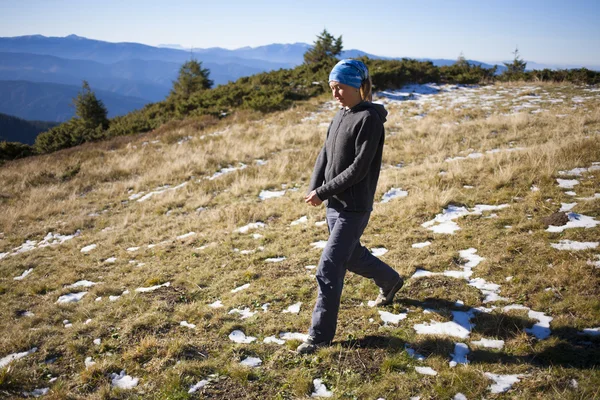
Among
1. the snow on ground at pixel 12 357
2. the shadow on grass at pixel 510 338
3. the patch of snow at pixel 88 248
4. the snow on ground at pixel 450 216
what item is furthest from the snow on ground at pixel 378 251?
the patch of snow at pixel 88 248

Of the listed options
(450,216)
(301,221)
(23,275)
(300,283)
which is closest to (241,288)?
(300,283)

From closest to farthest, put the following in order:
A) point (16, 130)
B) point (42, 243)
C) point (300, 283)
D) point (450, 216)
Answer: point (300, 283) → point (450, 216) → point (42, 243) → point (16, 130)

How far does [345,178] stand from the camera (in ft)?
9.20

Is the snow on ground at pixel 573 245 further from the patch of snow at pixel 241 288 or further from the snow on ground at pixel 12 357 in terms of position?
the snow on ground at pixel 12 357

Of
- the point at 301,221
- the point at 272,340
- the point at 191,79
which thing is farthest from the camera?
the point at 191,79

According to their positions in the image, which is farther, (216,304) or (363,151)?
(216,304)

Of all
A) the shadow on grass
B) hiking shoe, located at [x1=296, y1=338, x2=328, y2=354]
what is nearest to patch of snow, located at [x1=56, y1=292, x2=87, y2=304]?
hiking shoe, located at [x1=296, y1=338, x2=328, y2=354]

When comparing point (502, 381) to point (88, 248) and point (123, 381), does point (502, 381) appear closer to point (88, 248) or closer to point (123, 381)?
point (123, 381)

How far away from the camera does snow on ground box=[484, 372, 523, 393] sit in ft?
8.11

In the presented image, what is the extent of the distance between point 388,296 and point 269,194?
518cm

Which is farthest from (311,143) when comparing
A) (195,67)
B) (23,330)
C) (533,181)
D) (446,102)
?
(195,67)

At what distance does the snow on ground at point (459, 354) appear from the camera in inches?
111

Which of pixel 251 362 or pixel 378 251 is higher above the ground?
pixel 378 251

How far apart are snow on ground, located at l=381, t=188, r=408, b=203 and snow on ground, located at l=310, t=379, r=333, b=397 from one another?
176 inches
